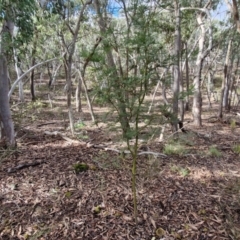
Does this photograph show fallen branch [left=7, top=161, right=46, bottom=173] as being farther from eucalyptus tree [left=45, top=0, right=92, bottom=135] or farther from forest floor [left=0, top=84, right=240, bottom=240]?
eucalyptus tree [left=45, top=0, right=92, bottom=135]

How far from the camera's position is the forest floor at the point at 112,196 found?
291cm

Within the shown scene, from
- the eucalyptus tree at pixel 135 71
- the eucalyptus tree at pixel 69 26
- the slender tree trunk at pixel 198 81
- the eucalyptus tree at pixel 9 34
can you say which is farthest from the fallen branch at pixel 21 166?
the slender tree trunk at pixel 198 81

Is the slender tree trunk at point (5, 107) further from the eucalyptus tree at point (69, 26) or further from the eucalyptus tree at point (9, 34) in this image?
the eucalyptus tree at point (69, 26)

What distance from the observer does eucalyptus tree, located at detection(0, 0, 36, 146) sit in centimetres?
339

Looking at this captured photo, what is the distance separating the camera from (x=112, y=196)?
346cm

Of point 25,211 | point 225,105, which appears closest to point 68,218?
point 25,211

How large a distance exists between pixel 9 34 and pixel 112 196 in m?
3.07

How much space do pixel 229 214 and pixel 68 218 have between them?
2.13 metres

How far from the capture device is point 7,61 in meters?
4.87

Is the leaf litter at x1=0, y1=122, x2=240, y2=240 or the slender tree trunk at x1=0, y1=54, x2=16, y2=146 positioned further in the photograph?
the slender tree trunk at x1=0, y1=54, x2=16, y2=146

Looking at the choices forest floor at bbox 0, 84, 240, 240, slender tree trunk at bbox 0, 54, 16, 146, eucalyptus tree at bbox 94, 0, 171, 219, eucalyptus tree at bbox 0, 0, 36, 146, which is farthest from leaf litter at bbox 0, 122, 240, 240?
eucalyptus tree at bbox 94, 0, 171, 219

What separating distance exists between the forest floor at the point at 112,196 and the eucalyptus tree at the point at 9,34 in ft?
2.14

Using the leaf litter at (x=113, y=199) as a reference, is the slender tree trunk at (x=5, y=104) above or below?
above

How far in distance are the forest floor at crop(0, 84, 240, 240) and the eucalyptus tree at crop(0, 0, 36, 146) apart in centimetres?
65
